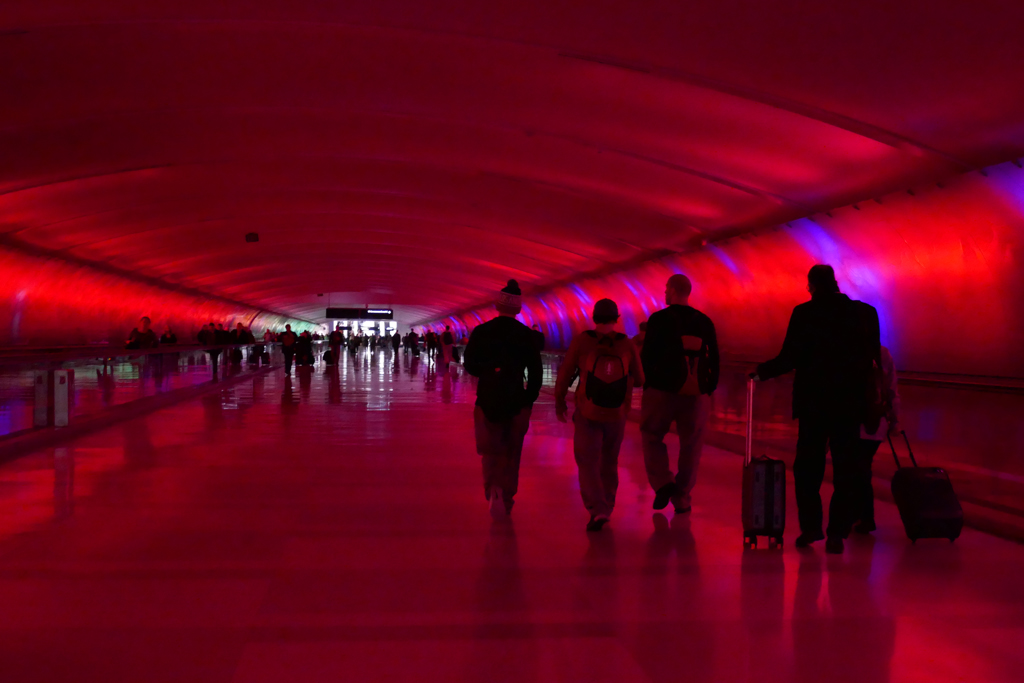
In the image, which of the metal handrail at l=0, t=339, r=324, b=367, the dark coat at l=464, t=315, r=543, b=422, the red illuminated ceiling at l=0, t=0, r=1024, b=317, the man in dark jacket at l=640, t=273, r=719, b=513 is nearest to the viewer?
the dark coat at l=464, t=315, r=543, b=422

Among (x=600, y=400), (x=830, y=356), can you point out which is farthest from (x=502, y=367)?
(x=830, y=356)

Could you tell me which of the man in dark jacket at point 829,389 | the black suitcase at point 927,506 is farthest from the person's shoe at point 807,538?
the black suitcase at point 927,506

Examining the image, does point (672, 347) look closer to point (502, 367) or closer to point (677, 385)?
point (677, 385)

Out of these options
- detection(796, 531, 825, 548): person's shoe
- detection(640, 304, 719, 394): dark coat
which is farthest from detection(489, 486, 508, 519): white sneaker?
detection(796, 531, 825, 548): person's shoe

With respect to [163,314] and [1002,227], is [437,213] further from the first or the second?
[163,314]

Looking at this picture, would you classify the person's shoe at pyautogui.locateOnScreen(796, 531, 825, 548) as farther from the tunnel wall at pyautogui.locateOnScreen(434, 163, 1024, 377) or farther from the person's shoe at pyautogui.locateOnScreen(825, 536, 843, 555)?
the tunnel wall at pyautogui.locateOnScreen(434, 163, 1024, 377)

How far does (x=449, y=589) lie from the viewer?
4.48 m

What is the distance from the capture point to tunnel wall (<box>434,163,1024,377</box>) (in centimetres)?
1049

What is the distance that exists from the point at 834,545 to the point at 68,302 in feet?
84.5

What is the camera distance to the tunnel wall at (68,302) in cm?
2255

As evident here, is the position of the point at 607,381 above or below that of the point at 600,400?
above

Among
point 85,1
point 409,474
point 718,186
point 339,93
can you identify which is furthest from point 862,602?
point 718,186

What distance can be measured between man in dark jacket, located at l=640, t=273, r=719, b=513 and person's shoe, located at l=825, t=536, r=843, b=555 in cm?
126

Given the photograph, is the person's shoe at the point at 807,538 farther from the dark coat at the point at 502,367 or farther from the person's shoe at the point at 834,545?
the dark coat at the point at 502,367
